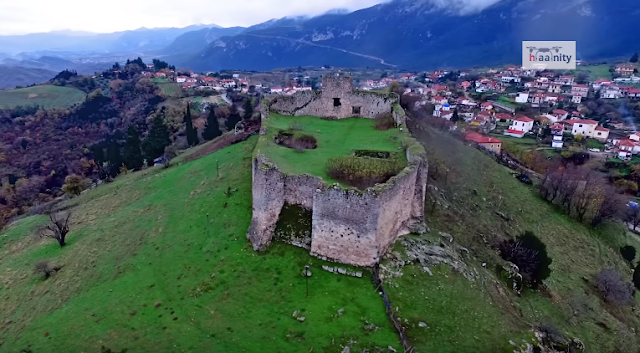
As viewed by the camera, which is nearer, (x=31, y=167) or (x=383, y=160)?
(x=383, y=160)

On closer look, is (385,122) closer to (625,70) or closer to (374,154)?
(374,154)

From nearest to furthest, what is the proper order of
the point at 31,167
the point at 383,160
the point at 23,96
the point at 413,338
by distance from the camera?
the point at 413,338 → the point at 383,160 → the point at 31,167 → the point at 23,96

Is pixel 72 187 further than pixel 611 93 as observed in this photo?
No

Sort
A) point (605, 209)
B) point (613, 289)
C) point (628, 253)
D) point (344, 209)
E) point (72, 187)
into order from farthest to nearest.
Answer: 1. point (72, 187)
2. point (605, 209)
3. point (628, 253)
4. point (613, 289)
5. point (344, 209)

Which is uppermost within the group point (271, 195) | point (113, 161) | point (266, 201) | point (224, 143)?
point (224, 143)

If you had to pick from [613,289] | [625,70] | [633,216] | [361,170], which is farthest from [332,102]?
[625,70]

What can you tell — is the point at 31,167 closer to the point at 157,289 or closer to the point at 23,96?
the point at 23,96

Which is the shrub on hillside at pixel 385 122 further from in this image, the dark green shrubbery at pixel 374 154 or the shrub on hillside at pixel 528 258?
the shrub on hillside at pixel 528 258

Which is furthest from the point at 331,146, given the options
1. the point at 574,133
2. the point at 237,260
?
the point at 574,133
